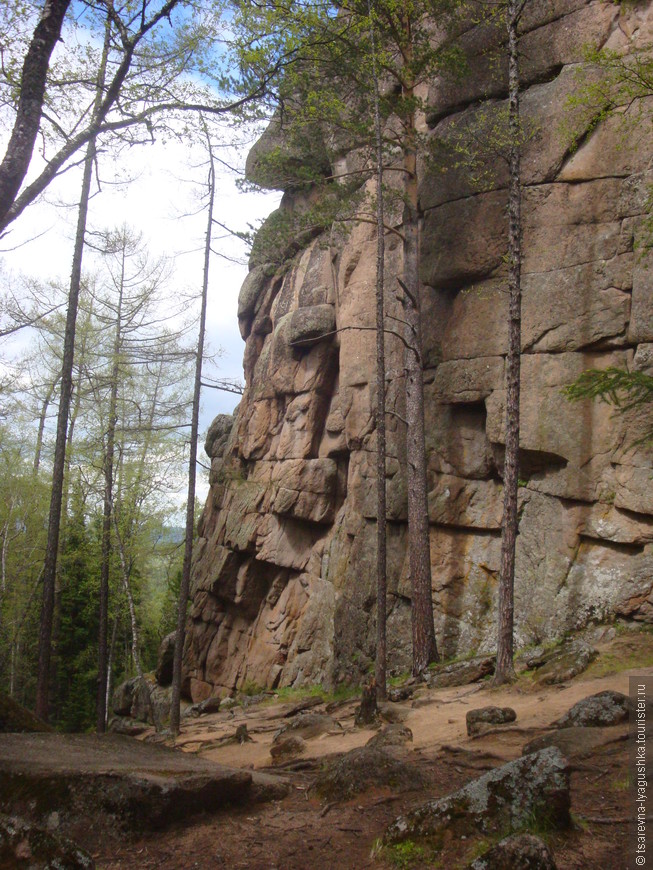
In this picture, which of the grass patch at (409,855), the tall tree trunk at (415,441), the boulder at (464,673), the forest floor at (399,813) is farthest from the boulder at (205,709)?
the grass patch at (409,855)

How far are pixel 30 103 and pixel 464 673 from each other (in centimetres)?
1183

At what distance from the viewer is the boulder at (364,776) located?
604 centimetres

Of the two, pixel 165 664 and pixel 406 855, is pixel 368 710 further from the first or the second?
pixel 165 664

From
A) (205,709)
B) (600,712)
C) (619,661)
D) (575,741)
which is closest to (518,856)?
(575,741)

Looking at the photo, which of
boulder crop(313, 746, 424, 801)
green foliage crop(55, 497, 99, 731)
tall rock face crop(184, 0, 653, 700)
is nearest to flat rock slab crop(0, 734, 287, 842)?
boulder crop(313, 746, 424, 801)

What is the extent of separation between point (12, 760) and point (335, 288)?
18679 mm

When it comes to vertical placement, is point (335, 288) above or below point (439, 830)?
above

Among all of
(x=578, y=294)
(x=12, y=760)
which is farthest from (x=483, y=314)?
(x=12, y=760)

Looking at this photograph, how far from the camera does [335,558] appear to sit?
20.0m

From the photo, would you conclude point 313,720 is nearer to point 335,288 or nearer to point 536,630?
point 536,630

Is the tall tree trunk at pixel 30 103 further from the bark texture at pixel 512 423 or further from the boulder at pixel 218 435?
the boulder at pixel 218 435

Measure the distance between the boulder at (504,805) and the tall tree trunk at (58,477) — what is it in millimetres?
11626

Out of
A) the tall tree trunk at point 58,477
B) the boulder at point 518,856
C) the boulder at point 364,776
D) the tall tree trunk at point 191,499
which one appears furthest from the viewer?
the tall tree trunk at point 191,499

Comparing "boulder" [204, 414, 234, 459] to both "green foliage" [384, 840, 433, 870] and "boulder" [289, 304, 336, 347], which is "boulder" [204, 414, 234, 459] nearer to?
"boulder" [289, 304, 336, 347]
